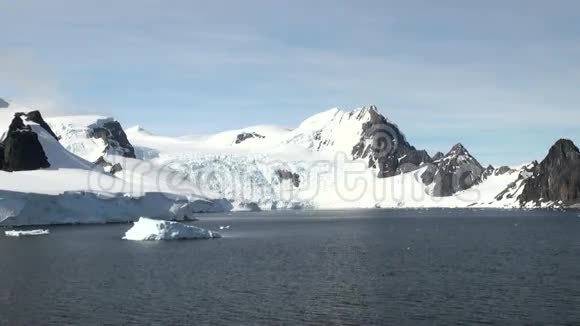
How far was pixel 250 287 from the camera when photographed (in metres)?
52.8

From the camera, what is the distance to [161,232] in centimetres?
9956

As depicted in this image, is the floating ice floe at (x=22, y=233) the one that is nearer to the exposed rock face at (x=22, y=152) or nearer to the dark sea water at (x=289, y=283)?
the dark sea water at (x=289, y=283)

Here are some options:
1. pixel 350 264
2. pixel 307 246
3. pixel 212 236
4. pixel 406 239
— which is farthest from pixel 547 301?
pixel 212 236

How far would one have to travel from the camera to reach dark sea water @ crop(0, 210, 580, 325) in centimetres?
4131

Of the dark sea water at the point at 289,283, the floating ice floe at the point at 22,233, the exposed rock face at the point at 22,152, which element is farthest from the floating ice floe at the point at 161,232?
the exposed rock face at the point at 22,152

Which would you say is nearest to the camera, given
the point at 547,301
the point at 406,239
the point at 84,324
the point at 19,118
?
the point at 84,324

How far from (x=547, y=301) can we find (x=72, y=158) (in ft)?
484

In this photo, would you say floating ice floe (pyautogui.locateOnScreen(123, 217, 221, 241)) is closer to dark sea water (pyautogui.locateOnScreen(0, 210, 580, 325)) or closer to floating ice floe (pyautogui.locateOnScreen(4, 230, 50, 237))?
dark sea water (pyautogui.locateOnScreen(0, 210, 580, 325))

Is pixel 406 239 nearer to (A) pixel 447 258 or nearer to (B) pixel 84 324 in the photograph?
(A) pixel 447 258

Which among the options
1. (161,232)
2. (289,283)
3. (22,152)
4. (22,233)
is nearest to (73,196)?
(22,152)

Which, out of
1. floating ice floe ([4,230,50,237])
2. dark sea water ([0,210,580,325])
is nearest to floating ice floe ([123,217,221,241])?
dark sea water ([0,210,580,325])

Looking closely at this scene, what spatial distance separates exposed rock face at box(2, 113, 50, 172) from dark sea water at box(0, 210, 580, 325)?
6948cm

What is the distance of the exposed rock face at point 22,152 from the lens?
6122 inches

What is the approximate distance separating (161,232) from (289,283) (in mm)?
48713
